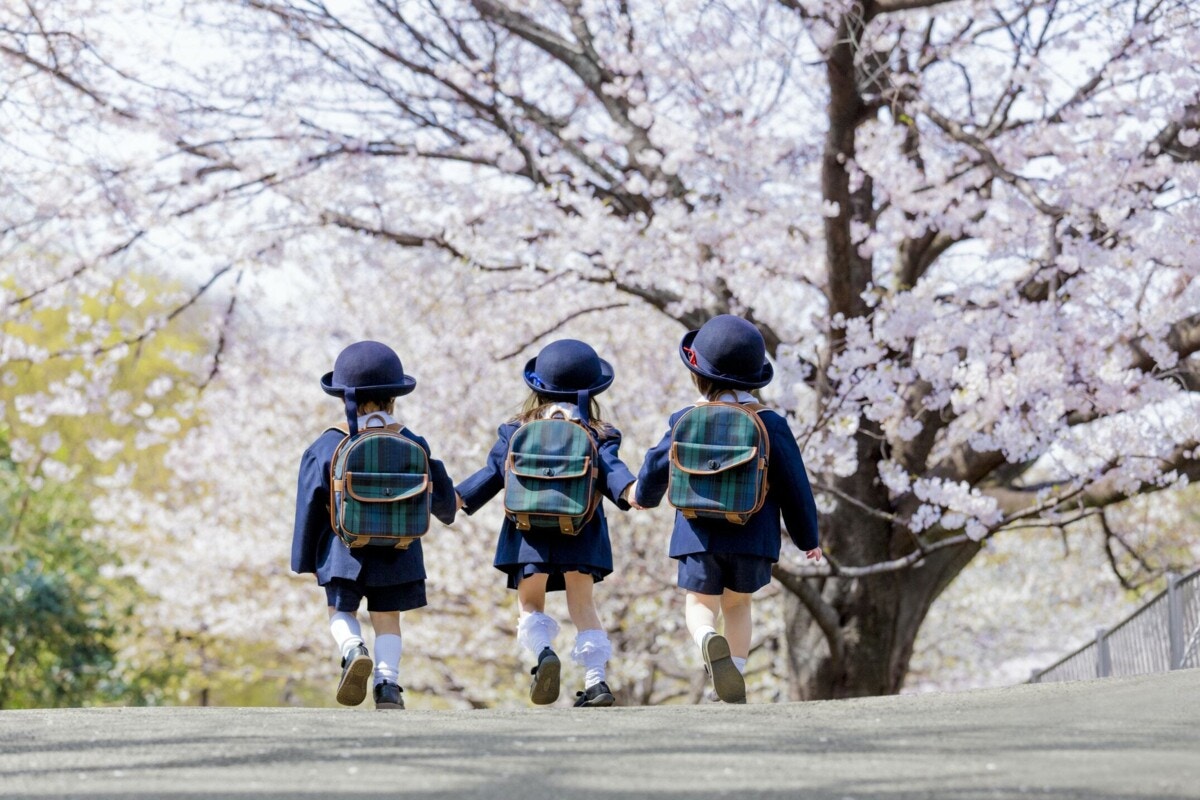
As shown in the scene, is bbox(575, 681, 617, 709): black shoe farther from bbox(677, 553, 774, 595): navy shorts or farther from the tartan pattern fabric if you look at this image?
the tartan pattern fabric

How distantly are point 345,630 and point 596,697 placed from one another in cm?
88

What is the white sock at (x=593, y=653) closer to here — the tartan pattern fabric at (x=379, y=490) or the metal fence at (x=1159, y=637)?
the tartan pattern fabric at (x=379, y=490)

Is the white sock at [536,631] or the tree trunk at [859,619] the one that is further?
the tree trunk at [859,619]

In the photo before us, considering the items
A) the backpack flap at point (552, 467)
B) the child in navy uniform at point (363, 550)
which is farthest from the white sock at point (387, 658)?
the backpack flap at point (552, 467)

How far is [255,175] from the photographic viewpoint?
9164mm

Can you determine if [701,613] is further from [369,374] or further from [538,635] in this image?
[369,374]

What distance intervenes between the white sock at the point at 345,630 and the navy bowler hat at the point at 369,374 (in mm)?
763

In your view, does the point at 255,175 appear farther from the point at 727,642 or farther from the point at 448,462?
the point at 727,642

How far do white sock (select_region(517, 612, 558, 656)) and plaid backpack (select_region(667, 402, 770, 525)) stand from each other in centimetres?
64

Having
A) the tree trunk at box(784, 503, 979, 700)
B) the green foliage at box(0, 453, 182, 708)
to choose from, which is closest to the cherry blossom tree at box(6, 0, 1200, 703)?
the tree trunk at box(784, 503, 979, 700)

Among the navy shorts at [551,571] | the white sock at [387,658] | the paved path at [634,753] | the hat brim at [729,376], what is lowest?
the paved path at [634,753]

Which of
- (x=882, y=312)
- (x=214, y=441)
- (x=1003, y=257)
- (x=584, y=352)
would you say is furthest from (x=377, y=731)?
(x=214, y=441)

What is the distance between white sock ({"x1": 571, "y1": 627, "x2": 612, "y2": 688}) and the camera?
508 centimetres

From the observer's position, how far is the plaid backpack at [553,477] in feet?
16.7
